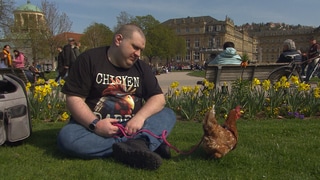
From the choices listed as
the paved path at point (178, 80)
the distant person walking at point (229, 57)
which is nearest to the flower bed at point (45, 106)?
the distant person walking at point (229, 57)

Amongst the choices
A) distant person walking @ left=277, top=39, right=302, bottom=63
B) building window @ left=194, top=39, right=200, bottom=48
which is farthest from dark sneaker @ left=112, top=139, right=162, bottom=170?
building window @ left=194, top=39, right=200, bottom=48

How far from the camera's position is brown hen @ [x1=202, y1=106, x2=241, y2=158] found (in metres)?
2.96

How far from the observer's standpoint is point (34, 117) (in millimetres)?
5617

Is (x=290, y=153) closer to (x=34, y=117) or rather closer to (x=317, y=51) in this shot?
(x=34, y=117)

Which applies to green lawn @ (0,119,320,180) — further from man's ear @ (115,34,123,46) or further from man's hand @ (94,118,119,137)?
man's ear @ (115,34,123,46)

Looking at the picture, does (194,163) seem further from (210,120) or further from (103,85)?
(103,85)

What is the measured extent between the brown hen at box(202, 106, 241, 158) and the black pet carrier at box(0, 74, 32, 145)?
1.96 meters

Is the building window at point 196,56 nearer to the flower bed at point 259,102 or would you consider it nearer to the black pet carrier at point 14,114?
the flower bed at point 259,102

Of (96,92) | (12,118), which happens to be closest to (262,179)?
(96,92)

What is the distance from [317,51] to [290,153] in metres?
11.1

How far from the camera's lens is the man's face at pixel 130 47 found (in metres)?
3.28

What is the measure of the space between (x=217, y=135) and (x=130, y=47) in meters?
1.17

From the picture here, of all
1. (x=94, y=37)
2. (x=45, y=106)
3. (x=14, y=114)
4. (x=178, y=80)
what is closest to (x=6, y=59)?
(x=45, y=106)

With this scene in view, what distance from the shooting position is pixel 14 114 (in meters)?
3.54
